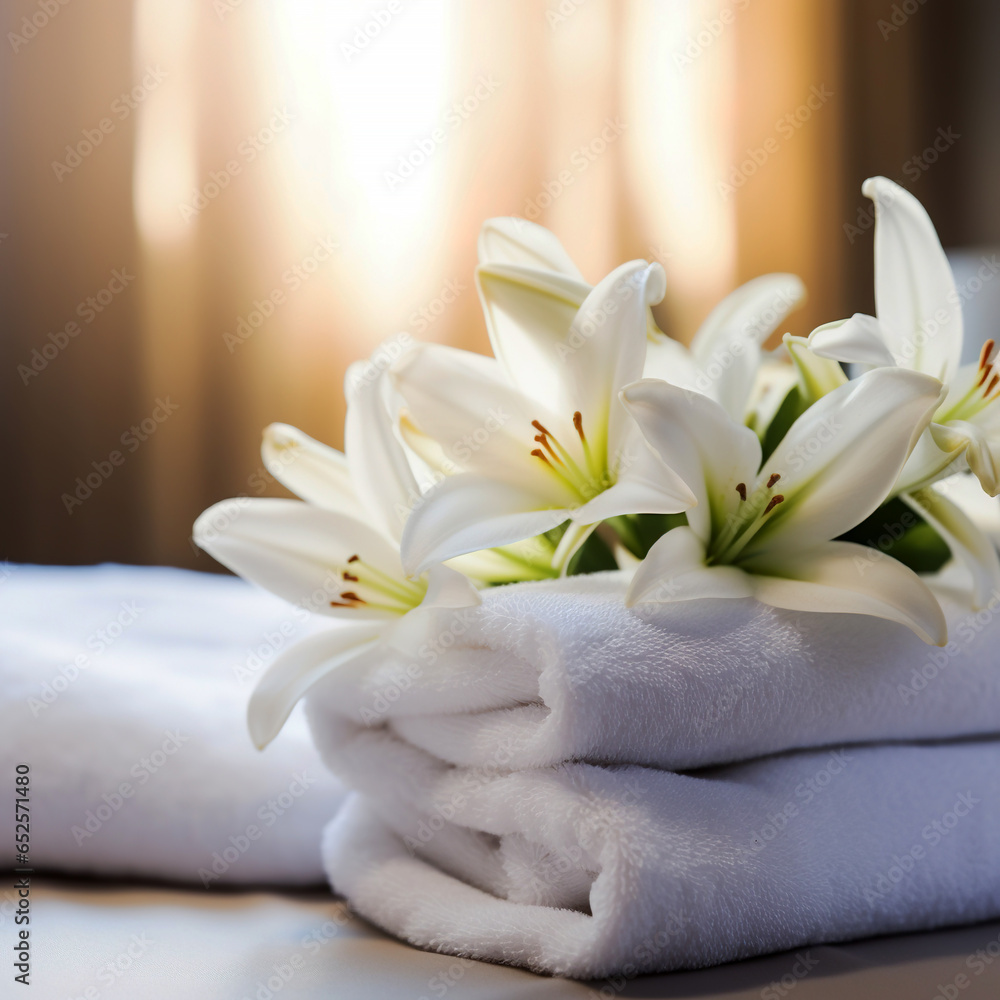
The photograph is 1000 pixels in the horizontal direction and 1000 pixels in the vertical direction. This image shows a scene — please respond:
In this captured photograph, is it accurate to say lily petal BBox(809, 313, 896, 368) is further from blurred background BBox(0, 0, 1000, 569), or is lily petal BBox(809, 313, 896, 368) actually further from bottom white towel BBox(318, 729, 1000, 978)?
blurred background BBox(0, 0, 1000, 569)

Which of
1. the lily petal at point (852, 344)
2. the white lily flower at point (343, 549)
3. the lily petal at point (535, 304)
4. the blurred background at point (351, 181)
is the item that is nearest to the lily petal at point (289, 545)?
the white lily flower at point (343, 549)

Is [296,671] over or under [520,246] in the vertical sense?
under

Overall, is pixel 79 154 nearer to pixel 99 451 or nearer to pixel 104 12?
pixel 104 12

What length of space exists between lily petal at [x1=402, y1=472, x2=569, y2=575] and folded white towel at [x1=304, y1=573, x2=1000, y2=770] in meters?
0.03

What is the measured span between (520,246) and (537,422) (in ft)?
0.35

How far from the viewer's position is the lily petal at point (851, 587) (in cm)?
38

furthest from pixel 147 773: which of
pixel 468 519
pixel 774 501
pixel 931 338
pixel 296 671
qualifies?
pixel 931 338

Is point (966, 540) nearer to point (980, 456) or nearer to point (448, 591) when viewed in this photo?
point (980, 456)

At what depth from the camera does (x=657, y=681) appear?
373 millimetres

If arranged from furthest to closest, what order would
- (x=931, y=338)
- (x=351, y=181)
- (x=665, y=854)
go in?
1. (x=351, y=181)
2. (x=931, y=338)
3. (x=665, y=854)

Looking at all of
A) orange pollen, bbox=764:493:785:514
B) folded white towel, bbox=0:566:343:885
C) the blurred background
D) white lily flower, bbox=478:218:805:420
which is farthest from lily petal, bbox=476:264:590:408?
the blurred background

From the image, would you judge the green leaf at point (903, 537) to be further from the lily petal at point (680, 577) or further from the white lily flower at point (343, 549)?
the white lily flower at point (343, 549)

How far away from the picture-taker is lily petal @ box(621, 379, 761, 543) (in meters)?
0.37

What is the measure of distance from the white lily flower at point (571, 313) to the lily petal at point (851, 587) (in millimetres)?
98
